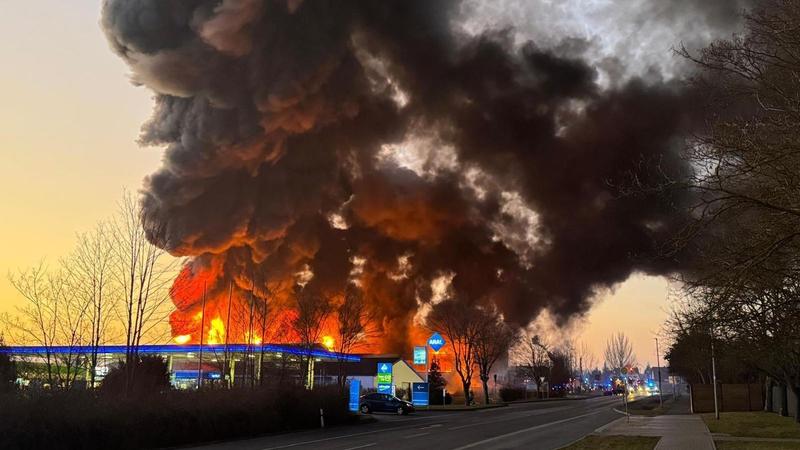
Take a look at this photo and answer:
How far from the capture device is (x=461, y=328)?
195 ft

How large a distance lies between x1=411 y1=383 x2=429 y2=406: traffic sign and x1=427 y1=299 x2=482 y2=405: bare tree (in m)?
10.7

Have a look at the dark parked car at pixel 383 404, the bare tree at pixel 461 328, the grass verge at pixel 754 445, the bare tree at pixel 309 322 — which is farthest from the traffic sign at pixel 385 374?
the grass verge at pixel 754 445

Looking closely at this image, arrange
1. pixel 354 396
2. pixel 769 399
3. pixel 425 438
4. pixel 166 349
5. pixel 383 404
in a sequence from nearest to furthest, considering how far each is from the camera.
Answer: pixel 425 438 < pixel 354 396 < pixel 383 404 < pixel 769 399 < pixel 166 349

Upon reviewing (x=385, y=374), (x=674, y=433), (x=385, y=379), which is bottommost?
(x=674, y=433)

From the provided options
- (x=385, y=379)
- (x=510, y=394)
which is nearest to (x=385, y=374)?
(x=385, y=379)

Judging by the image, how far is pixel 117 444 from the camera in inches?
643

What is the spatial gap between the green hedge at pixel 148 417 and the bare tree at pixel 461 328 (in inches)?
1343

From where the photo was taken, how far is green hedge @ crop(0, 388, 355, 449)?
1431 centimetres

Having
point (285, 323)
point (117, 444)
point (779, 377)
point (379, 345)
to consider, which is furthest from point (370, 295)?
point (117, 444)

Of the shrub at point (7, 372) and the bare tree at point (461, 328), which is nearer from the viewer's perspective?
the shrub at point (7, 372)

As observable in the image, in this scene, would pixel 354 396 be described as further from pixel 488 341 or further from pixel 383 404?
pixel 488 341

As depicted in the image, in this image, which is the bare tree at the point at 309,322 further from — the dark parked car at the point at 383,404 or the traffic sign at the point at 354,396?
the traffic sign at the point at 354,396

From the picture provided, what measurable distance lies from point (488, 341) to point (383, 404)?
2506 cm

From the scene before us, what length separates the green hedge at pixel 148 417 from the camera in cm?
1431
